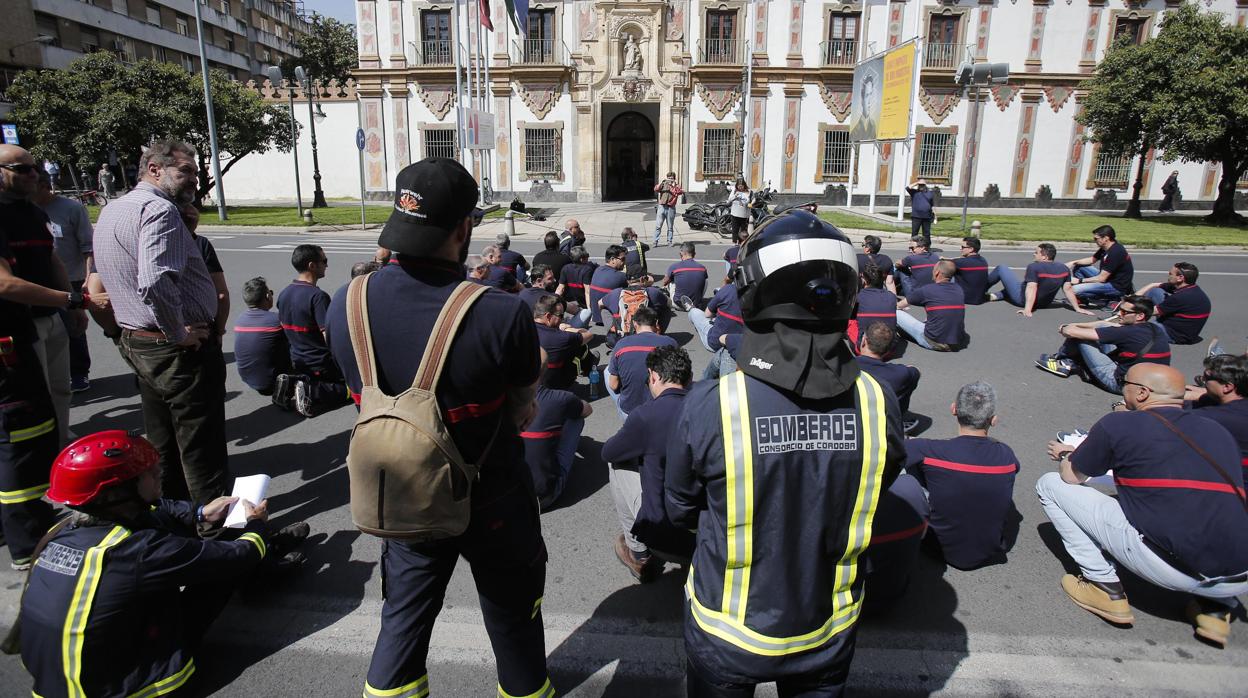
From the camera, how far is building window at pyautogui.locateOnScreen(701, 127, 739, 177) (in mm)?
30469

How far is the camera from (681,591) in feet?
11.7

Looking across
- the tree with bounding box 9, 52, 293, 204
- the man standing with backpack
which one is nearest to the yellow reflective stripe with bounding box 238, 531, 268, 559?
the man standing with backpack

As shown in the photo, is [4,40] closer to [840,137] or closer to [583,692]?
[840,137]

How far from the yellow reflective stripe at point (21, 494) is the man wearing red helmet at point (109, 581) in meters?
1.47

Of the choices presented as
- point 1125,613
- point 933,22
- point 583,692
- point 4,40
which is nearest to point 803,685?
point 583,692

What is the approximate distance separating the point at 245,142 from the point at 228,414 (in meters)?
25.6

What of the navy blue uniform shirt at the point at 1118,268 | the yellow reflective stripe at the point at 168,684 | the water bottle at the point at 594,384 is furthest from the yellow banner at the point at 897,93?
the yellow reflective stripe at the point at 168,684

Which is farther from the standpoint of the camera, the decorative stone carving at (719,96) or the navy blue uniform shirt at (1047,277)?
the decorative stone carving at (719,96)

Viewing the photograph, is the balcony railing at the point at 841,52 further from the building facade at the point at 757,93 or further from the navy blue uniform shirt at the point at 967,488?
the navy blue uniform shirt at the point at 967,488

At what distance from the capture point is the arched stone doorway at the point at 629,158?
1291 inches

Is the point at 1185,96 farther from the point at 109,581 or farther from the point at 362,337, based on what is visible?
the point at 109,581

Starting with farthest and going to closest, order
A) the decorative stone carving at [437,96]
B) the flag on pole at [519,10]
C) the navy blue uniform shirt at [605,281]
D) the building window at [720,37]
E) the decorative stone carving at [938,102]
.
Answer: the decorative stone carving at [437,96], the decorative stone carving at [938,102], the building window at [720,37], the flag on pole at [519,10], the navy blue uniform shirt at [605,281]

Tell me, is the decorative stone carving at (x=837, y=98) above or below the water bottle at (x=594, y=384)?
above

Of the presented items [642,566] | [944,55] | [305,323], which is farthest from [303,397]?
[944,55]
